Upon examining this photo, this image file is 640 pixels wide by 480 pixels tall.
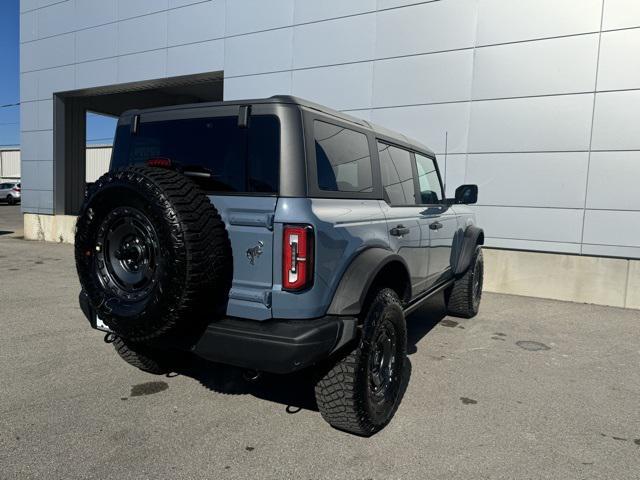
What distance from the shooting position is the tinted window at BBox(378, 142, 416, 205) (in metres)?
3.50

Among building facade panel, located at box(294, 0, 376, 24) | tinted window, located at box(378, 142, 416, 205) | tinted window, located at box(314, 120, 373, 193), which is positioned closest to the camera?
tinted window, located at box(314, 120, 373, 193)

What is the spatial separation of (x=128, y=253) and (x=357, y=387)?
60.5 inches

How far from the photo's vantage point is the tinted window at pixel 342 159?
2732 mm

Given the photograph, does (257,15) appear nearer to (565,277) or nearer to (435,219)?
(435,219)

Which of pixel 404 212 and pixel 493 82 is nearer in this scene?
pixel 404 212

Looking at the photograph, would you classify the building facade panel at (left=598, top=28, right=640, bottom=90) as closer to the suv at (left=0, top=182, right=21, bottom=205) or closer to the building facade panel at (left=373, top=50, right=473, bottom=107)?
the building facade panel at (left=373, top=50, right=473, bottom=107)

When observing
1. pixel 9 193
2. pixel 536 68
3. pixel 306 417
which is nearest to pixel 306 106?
pixel 306 417

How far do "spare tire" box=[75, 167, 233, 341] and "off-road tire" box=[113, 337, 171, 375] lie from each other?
95 centimetres

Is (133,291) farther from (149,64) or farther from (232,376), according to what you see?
(149,64)

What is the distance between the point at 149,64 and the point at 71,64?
305cm

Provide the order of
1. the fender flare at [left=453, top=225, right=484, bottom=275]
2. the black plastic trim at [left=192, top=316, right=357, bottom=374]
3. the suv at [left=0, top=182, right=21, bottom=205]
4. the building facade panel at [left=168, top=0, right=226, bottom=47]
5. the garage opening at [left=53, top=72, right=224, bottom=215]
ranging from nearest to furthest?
the black plastic trim at [left=192, top=316, right=357, bottom=374], the fender flare at [left=453, top=225, right=484, bottom=275], the building facade panel at [left=168, top=0, right=226, bottom=47], the garage opening at [left=53, top=72, right=224, bottom=215], the suv at [left=0, top=182, right=21, bottom=205]

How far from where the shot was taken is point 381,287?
3105 mm

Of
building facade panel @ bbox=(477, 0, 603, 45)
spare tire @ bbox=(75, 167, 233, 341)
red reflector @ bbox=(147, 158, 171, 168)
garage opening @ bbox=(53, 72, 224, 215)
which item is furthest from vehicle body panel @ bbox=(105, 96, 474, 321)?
garage opening @ bbox=(53, 72, 224, 215)

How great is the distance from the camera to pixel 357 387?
2.68 metres
